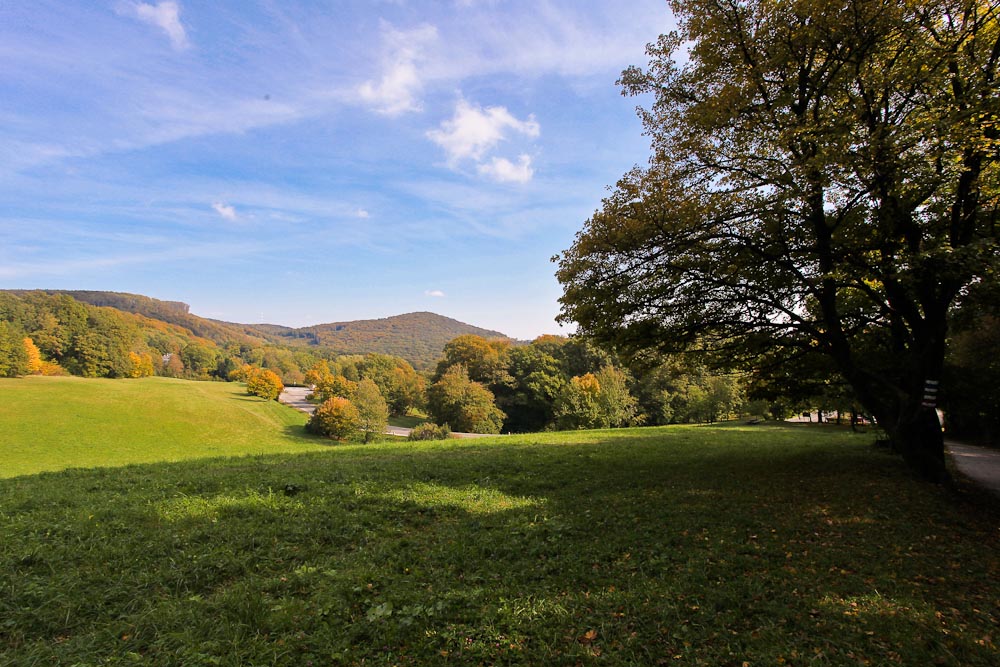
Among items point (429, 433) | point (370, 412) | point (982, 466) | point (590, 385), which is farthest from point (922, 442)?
point (370, 412)

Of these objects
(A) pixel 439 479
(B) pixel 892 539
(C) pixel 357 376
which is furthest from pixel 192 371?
(B) pixel 892 539

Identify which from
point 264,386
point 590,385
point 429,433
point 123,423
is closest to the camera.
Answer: point 429,433

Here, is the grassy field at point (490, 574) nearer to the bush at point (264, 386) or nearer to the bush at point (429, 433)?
the bush at point (429, 433)

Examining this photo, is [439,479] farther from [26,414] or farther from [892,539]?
[26,414]

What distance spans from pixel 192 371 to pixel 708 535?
13602 cm

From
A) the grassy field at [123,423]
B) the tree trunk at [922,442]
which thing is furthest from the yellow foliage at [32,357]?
the tree trunk at [922,442]

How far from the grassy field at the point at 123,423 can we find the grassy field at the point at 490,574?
22.4 m

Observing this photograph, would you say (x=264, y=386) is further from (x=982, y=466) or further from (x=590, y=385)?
(x=982, y=466)

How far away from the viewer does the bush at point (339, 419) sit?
47.2 m

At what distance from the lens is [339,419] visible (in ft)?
154

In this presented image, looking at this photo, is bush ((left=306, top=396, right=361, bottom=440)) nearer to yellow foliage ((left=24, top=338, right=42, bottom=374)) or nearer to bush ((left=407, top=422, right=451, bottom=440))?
bush ((left=407, top=422, right=451, bottom=440))

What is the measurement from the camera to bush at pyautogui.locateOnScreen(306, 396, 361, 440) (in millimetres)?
47188

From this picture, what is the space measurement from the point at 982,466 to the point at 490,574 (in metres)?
18.1

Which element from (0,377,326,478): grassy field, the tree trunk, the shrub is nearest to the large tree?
the tree trunk
